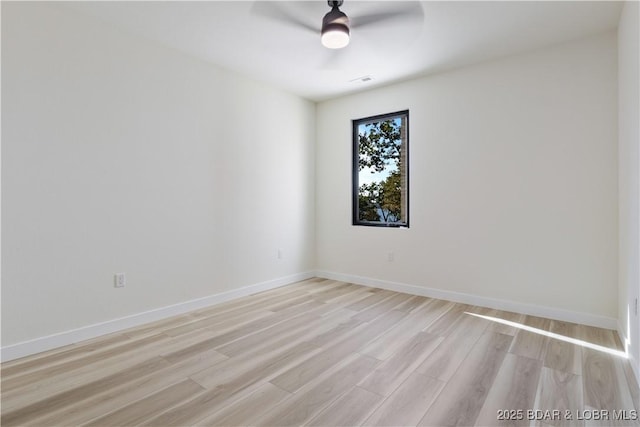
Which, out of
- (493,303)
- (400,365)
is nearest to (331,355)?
(400,365)

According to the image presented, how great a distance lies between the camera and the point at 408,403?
1.71 m

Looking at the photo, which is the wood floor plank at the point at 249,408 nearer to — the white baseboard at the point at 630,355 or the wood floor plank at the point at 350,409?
the wood floor plank at the point at 350,409

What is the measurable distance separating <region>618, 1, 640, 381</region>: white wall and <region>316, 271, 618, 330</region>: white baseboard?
0.78ft

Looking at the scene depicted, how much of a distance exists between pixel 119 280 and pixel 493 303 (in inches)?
139

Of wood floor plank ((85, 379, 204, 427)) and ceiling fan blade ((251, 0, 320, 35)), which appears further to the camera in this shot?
ceiling fan blade ((251, 0, 320, 35))

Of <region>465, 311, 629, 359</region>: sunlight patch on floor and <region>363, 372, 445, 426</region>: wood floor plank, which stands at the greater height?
<region>465, 311, 629, 359</region>: sunlight patch on floor

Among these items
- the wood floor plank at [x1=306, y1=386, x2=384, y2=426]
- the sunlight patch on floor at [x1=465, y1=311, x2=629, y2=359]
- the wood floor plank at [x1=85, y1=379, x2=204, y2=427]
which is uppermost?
the sunlight patch on floor at [x1=465, y1=311, x2=629, y2=359]

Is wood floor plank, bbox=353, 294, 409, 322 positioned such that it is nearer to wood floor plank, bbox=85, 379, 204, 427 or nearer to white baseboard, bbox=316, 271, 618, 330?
white baseboard, bbox=316, 271, 618, 330

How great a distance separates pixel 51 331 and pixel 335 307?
7.72 feet

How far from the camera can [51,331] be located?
2.40 meters

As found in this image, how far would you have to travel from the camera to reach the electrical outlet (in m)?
2.74

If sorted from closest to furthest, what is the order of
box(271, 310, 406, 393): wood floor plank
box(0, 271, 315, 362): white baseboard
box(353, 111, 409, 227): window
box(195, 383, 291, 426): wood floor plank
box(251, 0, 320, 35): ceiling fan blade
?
box(195, 383, 291, 426): wood floor plank < box(271, 310, 406, 393): wood floor plank < box(0, 271, 315, 362): white baseboard < box(251, 0, 320, 35): ceiling fan blade < box(353, 111, 409, 227): window

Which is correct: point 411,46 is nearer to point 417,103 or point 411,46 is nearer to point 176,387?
point 417,103

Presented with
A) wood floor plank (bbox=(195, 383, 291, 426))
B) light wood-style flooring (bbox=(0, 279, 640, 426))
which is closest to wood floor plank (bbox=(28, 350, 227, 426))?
light wood-style flooring (bbox=(0, 279, 640, 426))
